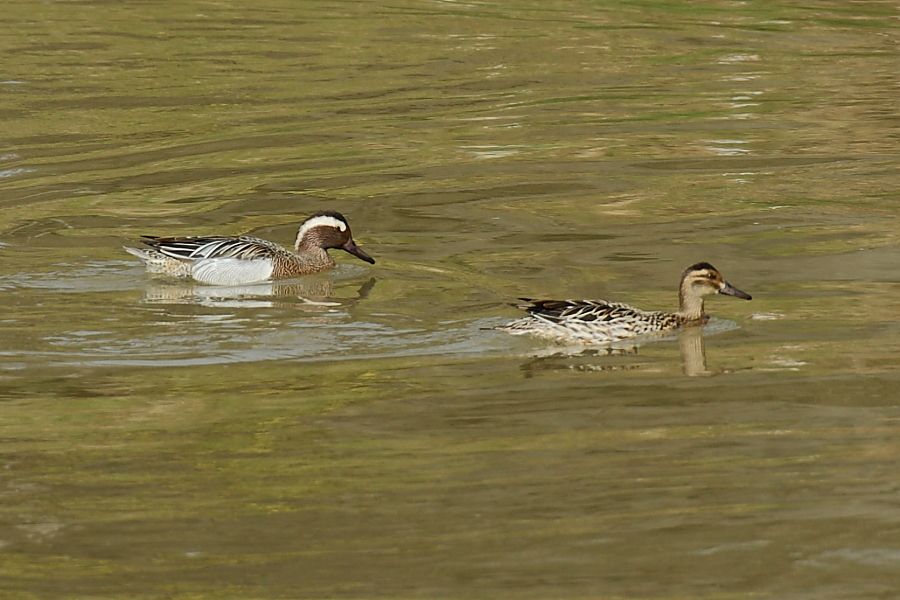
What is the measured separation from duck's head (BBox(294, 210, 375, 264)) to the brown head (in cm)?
308

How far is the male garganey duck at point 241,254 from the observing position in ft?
43.3

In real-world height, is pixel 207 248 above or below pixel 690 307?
above

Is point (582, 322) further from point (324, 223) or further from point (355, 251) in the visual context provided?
point (324, 223)

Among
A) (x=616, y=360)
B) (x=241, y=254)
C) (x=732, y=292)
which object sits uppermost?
(x=241, y=254)

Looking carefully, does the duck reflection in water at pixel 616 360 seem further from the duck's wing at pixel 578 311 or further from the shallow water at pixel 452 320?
the duck's wing at pixel 578 311

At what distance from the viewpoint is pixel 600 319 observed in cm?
1098

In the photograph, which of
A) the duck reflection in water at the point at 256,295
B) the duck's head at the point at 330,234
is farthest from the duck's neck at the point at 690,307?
the duck's head at the point at 330,234

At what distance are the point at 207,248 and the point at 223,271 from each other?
0.20 metres

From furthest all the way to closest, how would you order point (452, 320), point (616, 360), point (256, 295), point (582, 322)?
point (256, 295)
point (452, 320)
point (582, 322)
point (616, 360)

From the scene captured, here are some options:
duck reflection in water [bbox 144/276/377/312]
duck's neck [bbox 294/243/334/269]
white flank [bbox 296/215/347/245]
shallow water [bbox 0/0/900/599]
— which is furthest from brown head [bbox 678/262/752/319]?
duck's neck [bbox 294/243/334/269]

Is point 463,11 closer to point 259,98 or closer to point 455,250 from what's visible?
point 259,98

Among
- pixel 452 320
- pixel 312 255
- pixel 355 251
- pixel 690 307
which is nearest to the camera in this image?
pixel 690 307

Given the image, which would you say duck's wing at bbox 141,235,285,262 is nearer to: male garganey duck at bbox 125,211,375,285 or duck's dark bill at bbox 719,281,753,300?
male garganey duck at bbox 125,211,375,285

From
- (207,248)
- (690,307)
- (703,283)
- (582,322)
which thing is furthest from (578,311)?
(207,248)
